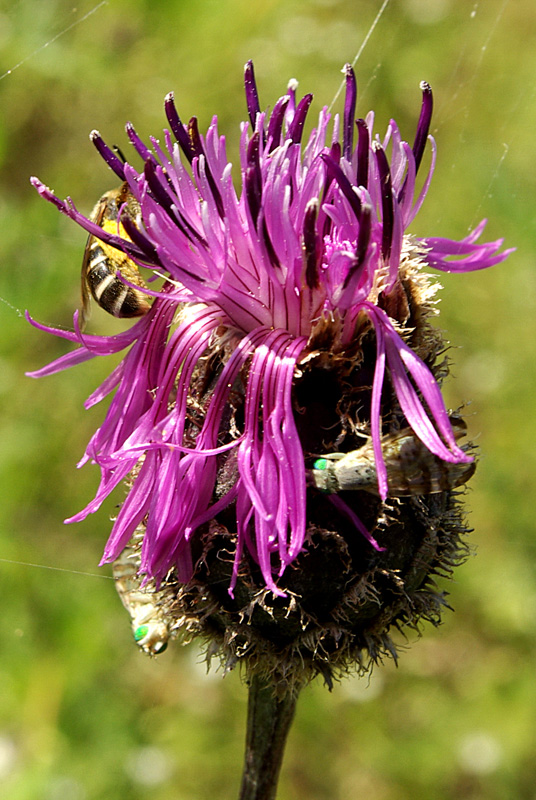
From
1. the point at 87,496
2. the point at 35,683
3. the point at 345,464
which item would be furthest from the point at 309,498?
the point at 87,496

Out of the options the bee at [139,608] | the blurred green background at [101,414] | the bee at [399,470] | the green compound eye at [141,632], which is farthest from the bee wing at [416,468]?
the blurred green background at [101,414]

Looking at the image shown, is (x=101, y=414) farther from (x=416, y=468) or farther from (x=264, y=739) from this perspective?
(x=416, y=468)

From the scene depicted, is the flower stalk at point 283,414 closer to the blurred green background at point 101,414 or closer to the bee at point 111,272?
the bee at point 111,272

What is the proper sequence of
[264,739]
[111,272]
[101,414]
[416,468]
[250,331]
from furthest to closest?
[101,414], [264,739], [111,272], [250,331], [416,468]

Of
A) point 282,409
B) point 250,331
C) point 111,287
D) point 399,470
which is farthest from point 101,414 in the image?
point 399,470

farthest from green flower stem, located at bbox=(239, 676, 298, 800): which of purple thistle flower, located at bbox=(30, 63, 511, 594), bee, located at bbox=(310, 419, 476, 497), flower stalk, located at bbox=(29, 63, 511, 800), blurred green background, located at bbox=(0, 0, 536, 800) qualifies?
blurred green background, located at bbox=(0, 0, 536, 800)
